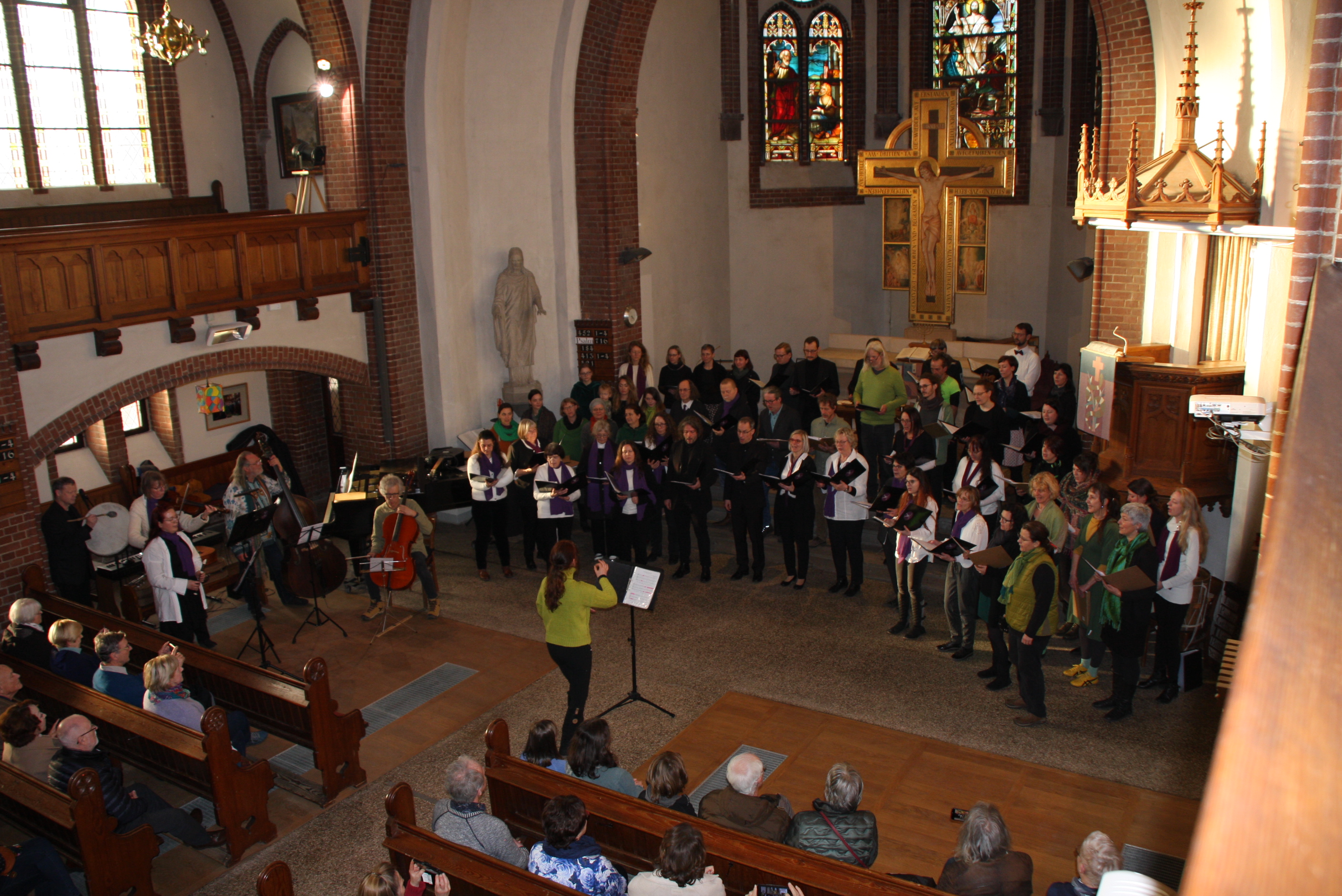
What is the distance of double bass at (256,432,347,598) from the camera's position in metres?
9.95

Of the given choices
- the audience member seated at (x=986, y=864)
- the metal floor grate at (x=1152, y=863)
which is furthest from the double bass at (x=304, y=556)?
the metal floor grate at (x=1152, y=863)

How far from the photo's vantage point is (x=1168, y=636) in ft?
25.9

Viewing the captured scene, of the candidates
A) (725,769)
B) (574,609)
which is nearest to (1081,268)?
(725,769)

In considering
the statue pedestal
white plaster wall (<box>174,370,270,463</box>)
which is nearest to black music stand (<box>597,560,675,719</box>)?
the statue pedestal

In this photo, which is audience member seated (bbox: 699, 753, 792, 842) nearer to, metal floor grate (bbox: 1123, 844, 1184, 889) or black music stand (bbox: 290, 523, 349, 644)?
metal floor grate (bbox: 1123, 844, 1184, 889)

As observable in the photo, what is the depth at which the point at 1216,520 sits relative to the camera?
9.20m

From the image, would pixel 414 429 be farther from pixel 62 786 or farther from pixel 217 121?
pixel 62 786

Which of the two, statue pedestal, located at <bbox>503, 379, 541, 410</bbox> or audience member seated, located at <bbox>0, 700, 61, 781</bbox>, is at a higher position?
statue pedestal, located at <bbox>503, 379, 541, 410</bbox>

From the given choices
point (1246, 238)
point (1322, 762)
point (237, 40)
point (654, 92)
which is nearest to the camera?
point (1322, 762)

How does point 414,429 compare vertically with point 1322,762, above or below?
below

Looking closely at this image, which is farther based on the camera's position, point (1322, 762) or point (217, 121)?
point (217, 121)

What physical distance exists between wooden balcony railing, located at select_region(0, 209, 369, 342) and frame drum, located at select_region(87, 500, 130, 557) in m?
1.58

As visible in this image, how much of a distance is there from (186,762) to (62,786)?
716 mm

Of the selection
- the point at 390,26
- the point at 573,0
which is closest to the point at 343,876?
the point at 390,26
